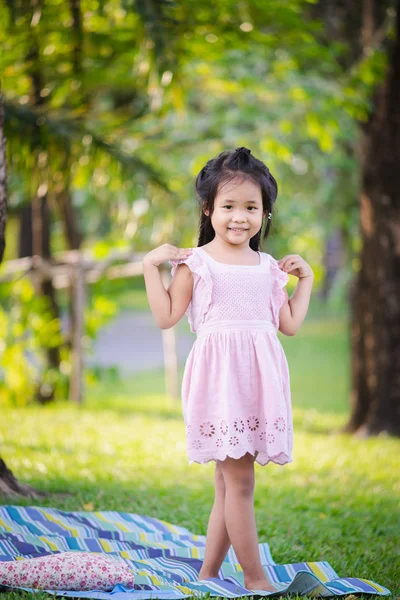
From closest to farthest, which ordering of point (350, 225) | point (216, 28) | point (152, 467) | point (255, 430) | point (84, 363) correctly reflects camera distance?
point (255, 430)
point (152, 467)
point (216, 28)
point (84, 363)
point (350, 225)

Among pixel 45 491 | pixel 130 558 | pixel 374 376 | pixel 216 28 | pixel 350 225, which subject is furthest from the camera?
pixel 350 225

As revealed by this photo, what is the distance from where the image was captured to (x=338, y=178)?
12.5 m

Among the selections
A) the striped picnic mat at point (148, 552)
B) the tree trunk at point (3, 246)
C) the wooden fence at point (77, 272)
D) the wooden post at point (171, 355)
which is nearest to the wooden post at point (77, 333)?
the wooden fence at point (77, 272)

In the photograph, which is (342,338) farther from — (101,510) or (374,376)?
(101,510)

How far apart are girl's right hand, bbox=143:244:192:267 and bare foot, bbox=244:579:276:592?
1.28 metres

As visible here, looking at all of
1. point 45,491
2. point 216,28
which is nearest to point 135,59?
point 216,28

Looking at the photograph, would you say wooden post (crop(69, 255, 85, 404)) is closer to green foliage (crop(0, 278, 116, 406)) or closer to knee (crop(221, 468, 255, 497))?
green foliage (crop(0, 278, 116, 406))

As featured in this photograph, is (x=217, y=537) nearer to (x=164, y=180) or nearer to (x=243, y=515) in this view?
(x=243, y=515)

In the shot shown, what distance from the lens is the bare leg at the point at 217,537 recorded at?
319 cm

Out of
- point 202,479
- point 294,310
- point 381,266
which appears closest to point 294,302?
point 294,310

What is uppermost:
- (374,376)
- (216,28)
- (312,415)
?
(216,28)

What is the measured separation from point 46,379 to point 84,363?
0.49 metres

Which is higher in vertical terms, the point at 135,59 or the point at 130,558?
the point at 135,59

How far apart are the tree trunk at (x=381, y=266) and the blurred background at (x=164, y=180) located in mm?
14
